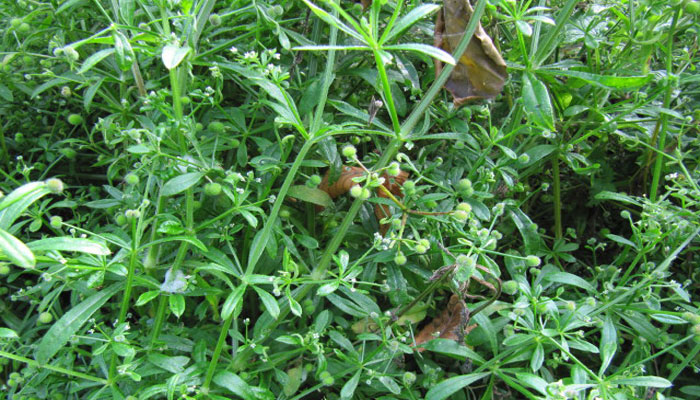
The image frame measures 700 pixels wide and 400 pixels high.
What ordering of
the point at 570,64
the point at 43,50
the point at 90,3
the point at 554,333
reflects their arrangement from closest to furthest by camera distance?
the point at 554,333 < the point at 570,64 < the point at 90,3 < the point at 43,50

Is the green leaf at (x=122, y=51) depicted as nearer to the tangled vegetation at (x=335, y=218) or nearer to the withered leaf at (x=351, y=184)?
the tangled vegetation at (x=335, y=218)

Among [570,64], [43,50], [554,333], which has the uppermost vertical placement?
[570,64]

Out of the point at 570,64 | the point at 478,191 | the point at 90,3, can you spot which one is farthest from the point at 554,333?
the point at 90,3

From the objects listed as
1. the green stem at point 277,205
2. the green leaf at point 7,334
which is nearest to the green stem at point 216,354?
the green stem at point 277,205

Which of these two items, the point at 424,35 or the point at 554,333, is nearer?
the point at 554,333

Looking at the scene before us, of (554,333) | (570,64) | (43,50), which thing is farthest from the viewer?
(43,50)

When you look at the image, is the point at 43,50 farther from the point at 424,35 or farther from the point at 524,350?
the point at 524,350
